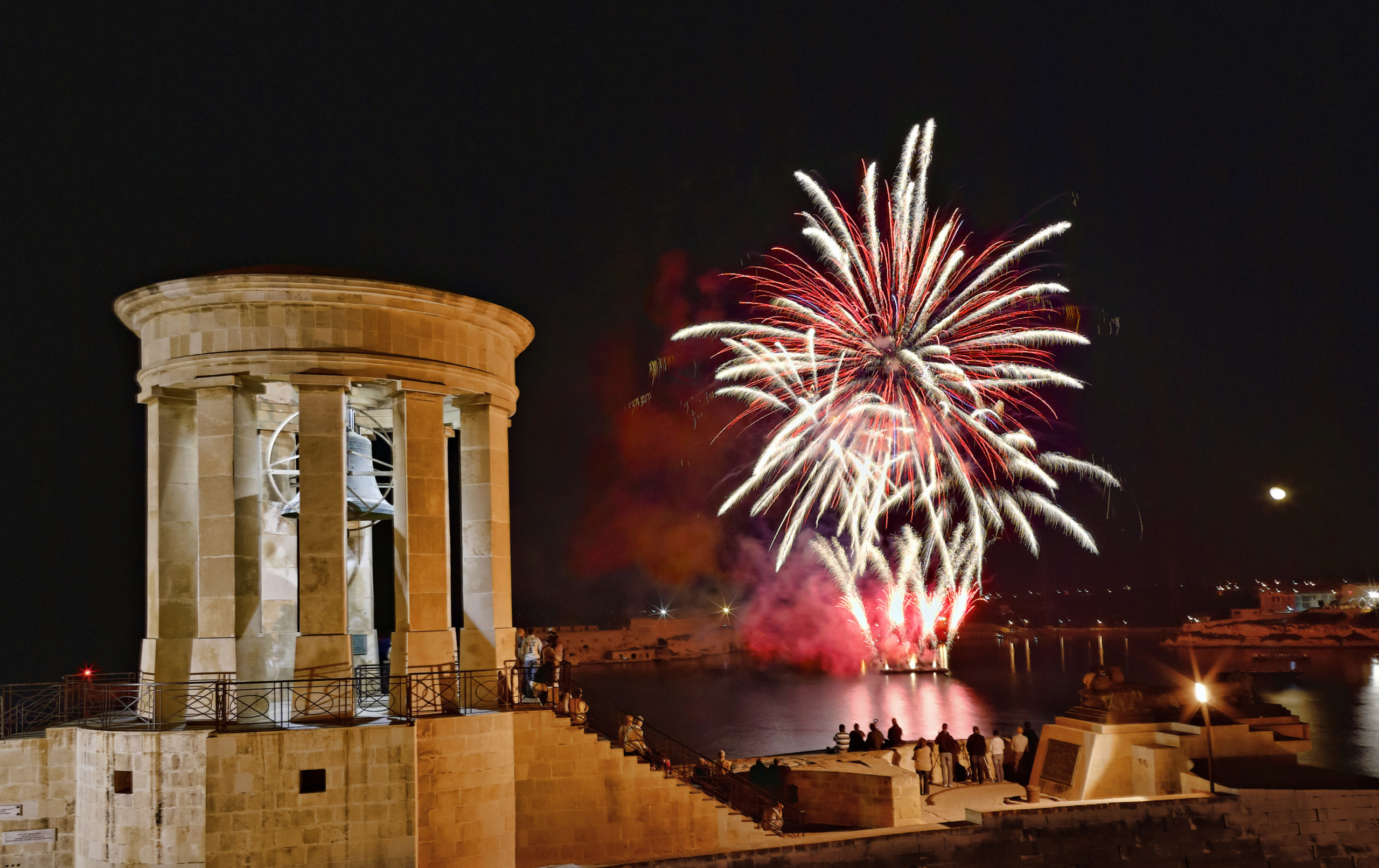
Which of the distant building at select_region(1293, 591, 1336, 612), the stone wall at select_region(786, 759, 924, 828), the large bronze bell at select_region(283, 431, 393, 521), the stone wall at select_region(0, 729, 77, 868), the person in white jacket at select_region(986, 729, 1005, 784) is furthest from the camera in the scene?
the distant building at select_region(1293, 591, 1336, 612)

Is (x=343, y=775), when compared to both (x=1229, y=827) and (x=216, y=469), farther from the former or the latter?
(x=1229, y=827)

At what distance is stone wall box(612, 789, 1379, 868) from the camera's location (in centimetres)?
1867

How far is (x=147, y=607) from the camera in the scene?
61.9 ft

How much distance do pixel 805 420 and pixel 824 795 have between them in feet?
44.0

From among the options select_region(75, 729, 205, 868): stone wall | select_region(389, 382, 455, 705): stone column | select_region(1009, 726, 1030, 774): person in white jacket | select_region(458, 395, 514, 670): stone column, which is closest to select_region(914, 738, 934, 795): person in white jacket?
select_region(1009, 726, 1030, 774): person in white jacket

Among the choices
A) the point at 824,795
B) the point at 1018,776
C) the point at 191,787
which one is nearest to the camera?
the point at 191,787

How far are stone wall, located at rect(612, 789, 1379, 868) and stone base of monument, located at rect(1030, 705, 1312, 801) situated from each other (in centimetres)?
156

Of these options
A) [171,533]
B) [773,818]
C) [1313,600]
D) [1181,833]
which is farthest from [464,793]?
[1313,600]

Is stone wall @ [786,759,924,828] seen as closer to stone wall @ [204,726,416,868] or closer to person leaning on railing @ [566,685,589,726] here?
person leaning on railing @ [566,685,589,726]

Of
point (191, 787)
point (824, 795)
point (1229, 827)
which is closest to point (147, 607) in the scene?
point (191, 787)

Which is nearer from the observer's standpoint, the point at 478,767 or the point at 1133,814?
the point at 478,767

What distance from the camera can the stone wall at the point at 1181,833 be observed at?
18.7 meters

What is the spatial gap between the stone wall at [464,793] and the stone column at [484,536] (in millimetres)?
2163

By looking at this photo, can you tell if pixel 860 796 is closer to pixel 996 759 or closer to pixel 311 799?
pixel 996 759
